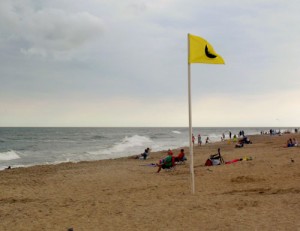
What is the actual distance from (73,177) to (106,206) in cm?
751

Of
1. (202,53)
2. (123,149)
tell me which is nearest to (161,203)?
(202,53)

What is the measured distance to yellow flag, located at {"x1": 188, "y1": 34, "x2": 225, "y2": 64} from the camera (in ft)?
31.8

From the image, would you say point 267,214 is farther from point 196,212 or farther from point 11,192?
point 11,192

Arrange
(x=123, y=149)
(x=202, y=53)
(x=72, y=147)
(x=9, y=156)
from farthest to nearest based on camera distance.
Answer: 1. (x=72, y=147)
2. (x=123, y=149)
3. (x=9, y=156)
4. (x=202, y=53)

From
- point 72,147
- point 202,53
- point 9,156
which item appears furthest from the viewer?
point 72,147

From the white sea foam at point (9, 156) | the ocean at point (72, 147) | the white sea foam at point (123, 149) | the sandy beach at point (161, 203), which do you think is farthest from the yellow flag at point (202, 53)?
the white sea foam at point (9, 156)

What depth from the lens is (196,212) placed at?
→ 8078 millimetres

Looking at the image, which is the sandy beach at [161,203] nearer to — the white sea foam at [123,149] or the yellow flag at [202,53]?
the yellow flag at [202,53]

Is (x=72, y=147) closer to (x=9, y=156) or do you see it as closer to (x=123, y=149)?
(x=123, y=149)

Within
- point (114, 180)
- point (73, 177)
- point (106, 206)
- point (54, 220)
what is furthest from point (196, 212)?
point (73, 177)

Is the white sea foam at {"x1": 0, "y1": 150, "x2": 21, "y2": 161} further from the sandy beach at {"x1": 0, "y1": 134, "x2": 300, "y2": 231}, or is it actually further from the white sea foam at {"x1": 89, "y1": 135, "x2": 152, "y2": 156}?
the sandy beach at {"x1": 0, "y1": 134, "x2": 300, "y2": 231}

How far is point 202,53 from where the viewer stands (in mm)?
9734

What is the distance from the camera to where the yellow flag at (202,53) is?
9688 millimetres

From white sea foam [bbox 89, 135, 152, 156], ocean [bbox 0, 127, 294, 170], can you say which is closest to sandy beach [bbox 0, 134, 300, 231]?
ocean [bbox 0, 127, 294, 170]
